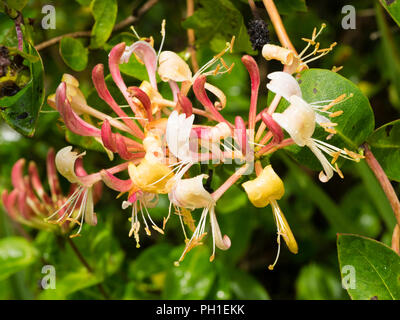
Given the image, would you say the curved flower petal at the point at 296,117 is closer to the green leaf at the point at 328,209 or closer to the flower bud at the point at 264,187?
the flower bud at the point at 264,187

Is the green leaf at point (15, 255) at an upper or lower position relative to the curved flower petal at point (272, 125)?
lower

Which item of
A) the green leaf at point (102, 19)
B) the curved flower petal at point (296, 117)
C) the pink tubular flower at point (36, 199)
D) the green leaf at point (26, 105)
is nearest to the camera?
the curved flower petal at point (296, 117)

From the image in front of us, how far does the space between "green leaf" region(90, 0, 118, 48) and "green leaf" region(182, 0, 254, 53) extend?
149 millimetres

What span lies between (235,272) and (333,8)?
2.98 feet

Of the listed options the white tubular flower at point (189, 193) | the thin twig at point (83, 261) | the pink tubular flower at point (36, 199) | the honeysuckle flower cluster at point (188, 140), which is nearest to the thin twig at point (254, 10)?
the honeysuckle flower cluster at point (188, 140)

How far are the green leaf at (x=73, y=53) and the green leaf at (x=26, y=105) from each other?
176 mm

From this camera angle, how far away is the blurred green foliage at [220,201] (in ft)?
3.15

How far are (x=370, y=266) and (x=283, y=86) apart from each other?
13.7 inches

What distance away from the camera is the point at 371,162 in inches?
30.0

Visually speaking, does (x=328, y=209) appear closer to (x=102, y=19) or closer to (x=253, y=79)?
(x=253, y=79)

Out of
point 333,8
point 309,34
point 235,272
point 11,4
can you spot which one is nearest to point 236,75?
point 309,34

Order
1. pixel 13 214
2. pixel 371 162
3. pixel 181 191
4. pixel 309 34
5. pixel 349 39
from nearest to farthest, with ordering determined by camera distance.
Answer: pixel 181 191 → pixel 371 162 → pixel 13 214 → pixel 309 34 → pixel 349 39

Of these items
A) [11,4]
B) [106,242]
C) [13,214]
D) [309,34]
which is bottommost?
[106,242]
